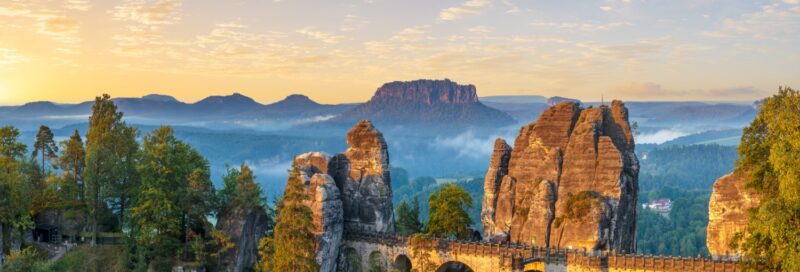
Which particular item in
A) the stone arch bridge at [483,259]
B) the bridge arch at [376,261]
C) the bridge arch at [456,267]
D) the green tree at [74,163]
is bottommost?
the bridge arch at [456,267]

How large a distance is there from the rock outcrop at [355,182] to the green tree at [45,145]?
1062 inches

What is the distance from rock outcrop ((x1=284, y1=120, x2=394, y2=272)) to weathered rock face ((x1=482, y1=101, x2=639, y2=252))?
1012 centimetres

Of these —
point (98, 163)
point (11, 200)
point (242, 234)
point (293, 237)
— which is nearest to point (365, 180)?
point (242, 234)

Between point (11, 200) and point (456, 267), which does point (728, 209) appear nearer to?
point (456, 267)

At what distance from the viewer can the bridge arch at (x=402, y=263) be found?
66875 mm

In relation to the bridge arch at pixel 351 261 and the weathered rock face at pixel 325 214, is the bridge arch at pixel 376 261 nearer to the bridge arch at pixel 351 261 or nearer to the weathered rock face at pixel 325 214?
the bridge arch at pixel 351 261

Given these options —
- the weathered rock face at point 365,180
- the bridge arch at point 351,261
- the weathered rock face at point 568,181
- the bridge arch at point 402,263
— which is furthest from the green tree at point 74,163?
the weathered rock face at point 568,181

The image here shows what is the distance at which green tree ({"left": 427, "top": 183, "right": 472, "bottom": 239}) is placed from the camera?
236 ft

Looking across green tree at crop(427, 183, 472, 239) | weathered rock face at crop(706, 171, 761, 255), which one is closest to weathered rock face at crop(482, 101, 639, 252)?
green tree at crop(427, 183, 472, 239)

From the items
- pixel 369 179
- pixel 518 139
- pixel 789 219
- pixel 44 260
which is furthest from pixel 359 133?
pixel 789 219

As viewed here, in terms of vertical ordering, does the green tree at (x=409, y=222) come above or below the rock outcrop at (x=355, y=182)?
below

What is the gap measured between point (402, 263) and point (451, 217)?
290 inches

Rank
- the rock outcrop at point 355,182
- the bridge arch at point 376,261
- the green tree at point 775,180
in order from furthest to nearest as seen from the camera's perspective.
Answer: the rock outcrop at point 355,182 → the bridge arch at point 376,261 → the green tree at point 775,180

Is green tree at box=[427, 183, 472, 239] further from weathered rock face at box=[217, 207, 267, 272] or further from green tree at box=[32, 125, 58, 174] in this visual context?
green tree at box=[32, 125, 58, 174]
